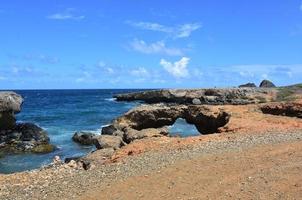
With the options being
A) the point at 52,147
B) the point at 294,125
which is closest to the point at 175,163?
the point at 294,125

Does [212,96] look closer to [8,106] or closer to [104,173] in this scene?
[8,106]

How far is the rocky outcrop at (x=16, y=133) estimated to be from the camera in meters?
37.1

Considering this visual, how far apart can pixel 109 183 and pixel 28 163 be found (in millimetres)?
16708

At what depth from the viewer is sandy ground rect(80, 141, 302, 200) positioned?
14.3 meters

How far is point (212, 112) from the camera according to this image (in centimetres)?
3084

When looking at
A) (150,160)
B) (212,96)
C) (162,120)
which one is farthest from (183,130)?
(212,96)

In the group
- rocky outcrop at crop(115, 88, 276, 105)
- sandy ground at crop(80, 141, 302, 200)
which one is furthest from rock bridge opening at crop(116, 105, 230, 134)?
rocky outcrop at crop(115, 88, 276, 105)

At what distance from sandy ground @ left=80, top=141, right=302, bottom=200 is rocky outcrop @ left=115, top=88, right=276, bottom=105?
52.8 m

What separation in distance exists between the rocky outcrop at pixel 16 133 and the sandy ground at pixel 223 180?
70.1 ft

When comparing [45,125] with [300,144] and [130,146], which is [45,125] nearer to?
[130,146]

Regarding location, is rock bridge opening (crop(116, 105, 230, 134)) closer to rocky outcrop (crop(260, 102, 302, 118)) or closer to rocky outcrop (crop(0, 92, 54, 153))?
rocky outcrop (crop(260, 102, 302, 118))

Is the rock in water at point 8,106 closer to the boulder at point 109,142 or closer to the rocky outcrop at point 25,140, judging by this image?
the rocky outcrop at point 25,140

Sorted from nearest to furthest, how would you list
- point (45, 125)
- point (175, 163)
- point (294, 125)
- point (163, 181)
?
point (163, 181)
point (175, 163)
point (294, 125)
point (45, 125)

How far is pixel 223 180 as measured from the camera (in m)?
15.4
